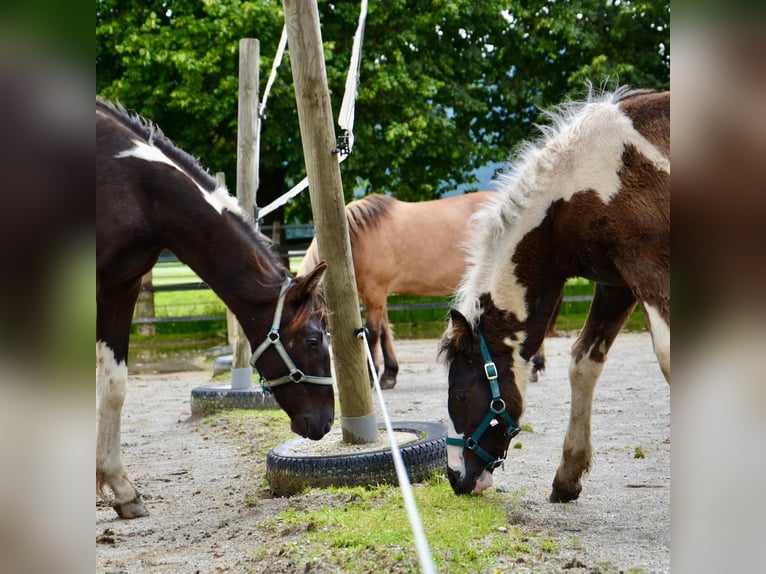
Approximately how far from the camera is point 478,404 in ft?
11.8

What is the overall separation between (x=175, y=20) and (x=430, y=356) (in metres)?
6.73

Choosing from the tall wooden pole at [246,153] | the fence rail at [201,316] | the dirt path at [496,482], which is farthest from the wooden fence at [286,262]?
the tall wooden pole at [246,153]

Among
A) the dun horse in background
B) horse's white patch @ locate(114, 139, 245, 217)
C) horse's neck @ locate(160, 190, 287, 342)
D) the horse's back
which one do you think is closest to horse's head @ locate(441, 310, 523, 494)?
horse's neck @ locate(160, 190, 287, 342)

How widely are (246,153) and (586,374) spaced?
4.17 metres

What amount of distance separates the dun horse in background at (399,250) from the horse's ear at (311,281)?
454 centimetres

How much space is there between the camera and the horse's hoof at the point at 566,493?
152 inches

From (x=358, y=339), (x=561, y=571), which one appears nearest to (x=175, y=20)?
(x=358, y=339)

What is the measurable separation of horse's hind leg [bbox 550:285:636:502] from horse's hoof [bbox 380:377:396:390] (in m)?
4.58

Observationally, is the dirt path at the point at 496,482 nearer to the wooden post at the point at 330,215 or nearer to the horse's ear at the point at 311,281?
the wooden post at the point at 330,215

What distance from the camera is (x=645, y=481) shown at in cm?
428

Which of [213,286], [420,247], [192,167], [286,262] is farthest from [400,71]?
[213,286]

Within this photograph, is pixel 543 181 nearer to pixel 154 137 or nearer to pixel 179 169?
pixel 179 169

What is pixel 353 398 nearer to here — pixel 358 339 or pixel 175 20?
pixel 358 339

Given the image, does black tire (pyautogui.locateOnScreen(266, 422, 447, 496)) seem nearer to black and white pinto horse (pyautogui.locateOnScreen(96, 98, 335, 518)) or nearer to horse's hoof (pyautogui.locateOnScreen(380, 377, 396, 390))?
black and white pinto horse (pyautogui.locateOnScreen(96, 98, 335, 518))
